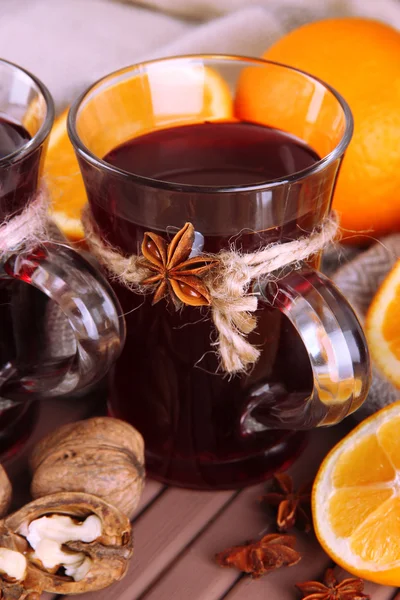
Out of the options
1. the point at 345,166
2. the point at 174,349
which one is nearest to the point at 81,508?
the point at 174,349

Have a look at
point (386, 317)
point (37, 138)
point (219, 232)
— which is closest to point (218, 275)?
point (219, 232)

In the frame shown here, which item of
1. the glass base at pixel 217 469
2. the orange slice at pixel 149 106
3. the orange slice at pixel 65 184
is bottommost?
the glass base at pixel 217 469

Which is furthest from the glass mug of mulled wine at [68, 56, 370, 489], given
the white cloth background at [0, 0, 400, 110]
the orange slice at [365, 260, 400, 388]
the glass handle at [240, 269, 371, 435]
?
the white cloth background at [0, 0, 400, 110]

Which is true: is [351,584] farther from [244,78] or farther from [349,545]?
[244,78]

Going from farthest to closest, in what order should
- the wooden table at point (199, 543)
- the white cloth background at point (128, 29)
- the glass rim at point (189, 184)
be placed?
the white cloth background at point (128, 29) → the wooden table at point (199, 543) → the glass rim at point (189, 184)

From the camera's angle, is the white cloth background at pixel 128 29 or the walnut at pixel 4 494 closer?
the walnut at pixel 4 494

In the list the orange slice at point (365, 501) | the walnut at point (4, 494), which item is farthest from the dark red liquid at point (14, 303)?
the orange slice at point (365, 501)

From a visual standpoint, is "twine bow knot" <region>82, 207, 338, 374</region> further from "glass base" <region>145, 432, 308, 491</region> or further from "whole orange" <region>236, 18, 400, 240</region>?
"whole orange" <region>236, 18, 400, 240</region>

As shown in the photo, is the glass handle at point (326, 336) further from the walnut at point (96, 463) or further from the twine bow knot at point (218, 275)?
the walnut at point (96, 463)
